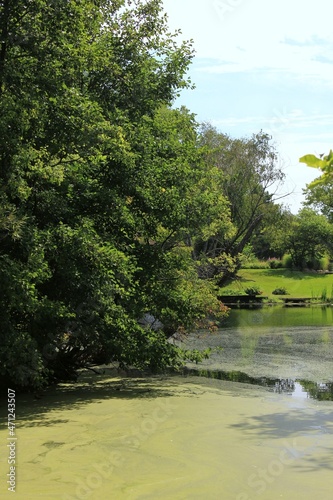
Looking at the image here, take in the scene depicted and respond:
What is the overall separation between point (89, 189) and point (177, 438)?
5.58 m

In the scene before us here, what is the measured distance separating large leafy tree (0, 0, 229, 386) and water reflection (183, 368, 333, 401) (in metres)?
2.37

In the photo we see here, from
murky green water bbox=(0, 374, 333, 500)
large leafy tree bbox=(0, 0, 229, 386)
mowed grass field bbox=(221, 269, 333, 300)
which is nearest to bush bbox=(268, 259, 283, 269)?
mowed grass field bbox=(221, 269, 333, 300)

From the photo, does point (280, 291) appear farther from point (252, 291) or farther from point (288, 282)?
point (288, 282)

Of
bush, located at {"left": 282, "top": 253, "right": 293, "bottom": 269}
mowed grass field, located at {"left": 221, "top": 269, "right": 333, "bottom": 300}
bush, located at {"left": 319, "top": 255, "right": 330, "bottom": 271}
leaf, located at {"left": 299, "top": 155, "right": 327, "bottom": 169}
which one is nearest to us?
leaf, located at {"left": 299, "top": 155, "right": 327, "bottom": 169}

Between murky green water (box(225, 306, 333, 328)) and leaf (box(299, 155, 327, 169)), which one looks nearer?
leaf (box(299, 155, 327, 169))

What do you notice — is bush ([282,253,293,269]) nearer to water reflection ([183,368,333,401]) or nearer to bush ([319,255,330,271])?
bush ([319,255,330,271])

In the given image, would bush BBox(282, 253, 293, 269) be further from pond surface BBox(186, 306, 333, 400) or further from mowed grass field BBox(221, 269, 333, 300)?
pond surface BBox(186, 306, 333, 400)

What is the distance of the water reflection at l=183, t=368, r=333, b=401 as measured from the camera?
12523 mm

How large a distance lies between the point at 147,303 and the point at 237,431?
4665 millimetres

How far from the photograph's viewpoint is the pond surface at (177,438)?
19.3ft

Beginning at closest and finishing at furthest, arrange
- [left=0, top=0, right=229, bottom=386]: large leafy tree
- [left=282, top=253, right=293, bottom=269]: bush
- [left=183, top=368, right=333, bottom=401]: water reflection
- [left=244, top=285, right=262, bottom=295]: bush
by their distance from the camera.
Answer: [left=0, top=0, right=229, bottom=386]: large leafy tree < [left=183, top=368, right=333, bottom=401]: water reflection < [left=244, top=285, right=262, bottom=295]: bush < [left=282, top=253, right=293, bottom=269]: bush

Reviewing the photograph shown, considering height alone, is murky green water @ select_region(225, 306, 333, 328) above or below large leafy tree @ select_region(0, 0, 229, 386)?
below

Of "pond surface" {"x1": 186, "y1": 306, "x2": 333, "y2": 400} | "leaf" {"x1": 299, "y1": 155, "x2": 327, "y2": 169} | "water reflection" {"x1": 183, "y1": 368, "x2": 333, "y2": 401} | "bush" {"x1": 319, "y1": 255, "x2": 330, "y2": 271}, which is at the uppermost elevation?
"leaf" {"x1": 299, "y1": 155, "x2": 327, "y2": 169}

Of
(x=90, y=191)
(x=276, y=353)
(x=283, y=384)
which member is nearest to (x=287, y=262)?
(x=276, y=353)
